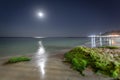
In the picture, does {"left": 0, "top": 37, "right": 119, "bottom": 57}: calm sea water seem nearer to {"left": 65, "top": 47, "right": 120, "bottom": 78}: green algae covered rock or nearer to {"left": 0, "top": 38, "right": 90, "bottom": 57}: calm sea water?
{"left": 0, "top": 38, "right": 90, "bottom": 57}: calm sea water

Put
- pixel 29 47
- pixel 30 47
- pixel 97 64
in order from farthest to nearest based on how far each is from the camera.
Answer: pixel 29 47 → pixel 30 47 → pixel 97 64

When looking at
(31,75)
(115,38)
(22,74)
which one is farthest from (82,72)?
(115,38)

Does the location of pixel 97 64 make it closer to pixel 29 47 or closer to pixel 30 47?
pixel 30 47

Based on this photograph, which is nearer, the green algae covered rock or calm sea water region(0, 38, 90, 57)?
the green algae covered rock

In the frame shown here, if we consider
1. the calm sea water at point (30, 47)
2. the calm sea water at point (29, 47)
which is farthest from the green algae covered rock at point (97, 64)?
the calm sea water at point (29, 47)

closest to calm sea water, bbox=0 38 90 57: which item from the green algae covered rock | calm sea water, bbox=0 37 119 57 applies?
calm sea water, bbox=0 37 119 57

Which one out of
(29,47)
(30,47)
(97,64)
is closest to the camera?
(97,64)

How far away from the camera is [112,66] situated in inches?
346

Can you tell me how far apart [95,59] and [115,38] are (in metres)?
12.7

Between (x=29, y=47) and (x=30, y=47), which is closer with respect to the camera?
(x=30, y=47)

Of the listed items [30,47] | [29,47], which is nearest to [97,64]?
[30,47]

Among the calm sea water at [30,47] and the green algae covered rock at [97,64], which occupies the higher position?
the green algae covered rock at [97,64]

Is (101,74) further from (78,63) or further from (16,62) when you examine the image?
(16,62)

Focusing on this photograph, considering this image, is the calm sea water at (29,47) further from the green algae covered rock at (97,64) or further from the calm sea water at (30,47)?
the green algae covered rock at (97,64)
